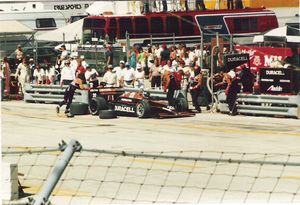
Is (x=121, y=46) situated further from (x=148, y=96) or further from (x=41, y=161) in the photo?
(x=41, y=161)

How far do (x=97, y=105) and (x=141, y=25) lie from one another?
19170 mm

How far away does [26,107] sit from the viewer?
99.0ft

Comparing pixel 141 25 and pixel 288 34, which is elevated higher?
pixel 288 34

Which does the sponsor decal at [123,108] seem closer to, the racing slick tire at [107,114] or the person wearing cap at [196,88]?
the racing slick tire at [107,114]

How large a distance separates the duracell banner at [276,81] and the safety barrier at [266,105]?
60 cm

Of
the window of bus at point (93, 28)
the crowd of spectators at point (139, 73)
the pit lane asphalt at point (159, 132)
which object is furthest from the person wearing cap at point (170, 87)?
the window of bus at point (93, 28)

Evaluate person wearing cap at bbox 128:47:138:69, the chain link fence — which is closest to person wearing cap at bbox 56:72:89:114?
the chain link fence

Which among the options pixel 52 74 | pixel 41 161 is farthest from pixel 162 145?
pixel 52 74

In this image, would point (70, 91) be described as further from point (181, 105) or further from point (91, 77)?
point (181, 105)

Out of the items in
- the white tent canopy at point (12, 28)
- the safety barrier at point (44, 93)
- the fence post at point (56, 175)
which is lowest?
the safety barrier at point (44, 93)

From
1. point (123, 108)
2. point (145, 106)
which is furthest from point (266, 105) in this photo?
point (123, 108)

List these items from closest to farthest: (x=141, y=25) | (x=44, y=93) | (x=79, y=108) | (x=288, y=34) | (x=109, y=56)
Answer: (x=79, y=108), (x=44, y=93), (x=288, y=34), (x=109, y=56), (x=141, y=25)

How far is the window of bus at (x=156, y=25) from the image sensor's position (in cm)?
4538

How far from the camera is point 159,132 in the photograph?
74.7ft
